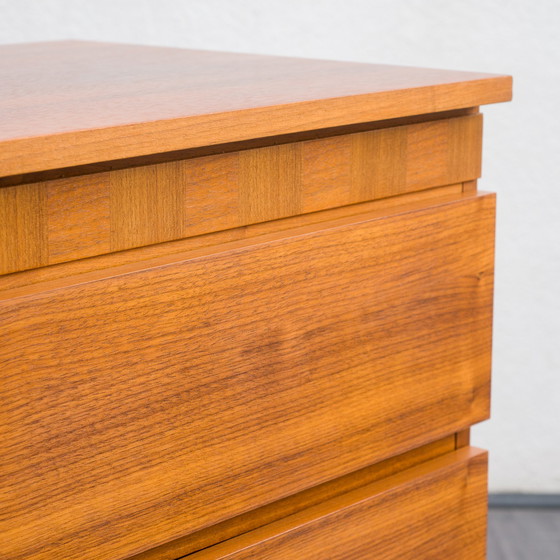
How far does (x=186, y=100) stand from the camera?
0.43 m

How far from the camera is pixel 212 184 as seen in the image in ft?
1.38

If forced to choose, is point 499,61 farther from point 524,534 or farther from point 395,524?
point 395,524

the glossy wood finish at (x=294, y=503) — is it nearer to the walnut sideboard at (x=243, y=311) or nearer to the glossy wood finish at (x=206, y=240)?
the walnut sideboard at (x=243, y=311)

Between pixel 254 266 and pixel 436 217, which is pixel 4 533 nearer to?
pixel 254 266

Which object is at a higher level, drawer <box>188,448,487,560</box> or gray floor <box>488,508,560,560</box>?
drawer <box>188,448,487,560</box>

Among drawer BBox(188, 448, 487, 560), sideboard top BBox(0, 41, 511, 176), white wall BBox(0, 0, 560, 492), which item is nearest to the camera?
sideboard top BBox(0, 41, 511, 176)

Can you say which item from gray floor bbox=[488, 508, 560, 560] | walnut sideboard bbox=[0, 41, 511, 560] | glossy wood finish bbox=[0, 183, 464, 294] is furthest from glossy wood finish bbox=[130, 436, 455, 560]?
gray floor bbox=[488, 508, 560, 560]

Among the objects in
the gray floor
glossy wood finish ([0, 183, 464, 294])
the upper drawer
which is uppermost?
the upper drawer

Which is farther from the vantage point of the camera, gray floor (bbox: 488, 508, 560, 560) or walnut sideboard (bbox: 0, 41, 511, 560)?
gray floor (bbox: 488, 508, 560, 560)

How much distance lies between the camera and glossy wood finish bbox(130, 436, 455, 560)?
0.45 meters

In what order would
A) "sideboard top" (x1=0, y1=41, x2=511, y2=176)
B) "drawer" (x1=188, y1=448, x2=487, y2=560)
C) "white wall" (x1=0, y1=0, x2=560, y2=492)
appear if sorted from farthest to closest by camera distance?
"white wall" (x1=0, y1=0, x2=560, y2=492) → "drawer" (x1=188, y1=448, x2=487, y2=560) → "sideboard top" (x1=0, y1=41, x2=511, y2=176)

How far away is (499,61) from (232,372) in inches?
41.3

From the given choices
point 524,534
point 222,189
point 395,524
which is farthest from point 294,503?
point 524,534

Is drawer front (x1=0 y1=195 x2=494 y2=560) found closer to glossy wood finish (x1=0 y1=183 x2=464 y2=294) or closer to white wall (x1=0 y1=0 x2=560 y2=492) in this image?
glossy wood finish (x1=0 y1=183 x2=464 y2=294)
